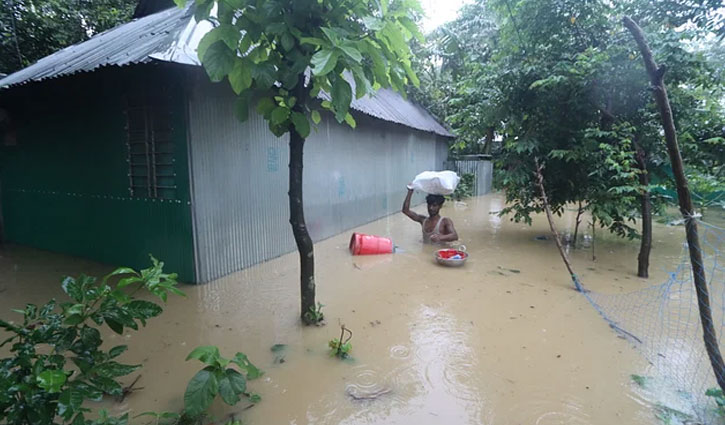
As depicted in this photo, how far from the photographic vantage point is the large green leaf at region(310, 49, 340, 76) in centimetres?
209

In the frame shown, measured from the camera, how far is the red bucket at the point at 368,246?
629 cm

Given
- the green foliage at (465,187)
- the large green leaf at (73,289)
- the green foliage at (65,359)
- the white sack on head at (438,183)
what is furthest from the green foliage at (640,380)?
the green foliage at (465,187)

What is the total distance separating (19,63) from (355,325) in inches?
451

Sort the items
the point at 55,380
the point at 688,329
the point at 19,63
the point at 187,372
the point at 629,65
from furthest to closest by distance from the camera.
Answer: the point at 19,63 < the point at 629,65 < the point at 688,329 < the point at 187,372 < the point at 55,380

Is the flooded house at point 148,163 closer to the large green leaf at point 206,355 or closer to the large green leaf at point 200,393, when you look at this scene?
the large green leaf at point 206,355

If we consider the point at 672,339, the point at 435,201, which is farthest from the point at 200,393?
the point at 435,201

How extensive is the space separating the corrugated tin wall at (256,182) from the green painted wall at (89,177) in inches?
9.6

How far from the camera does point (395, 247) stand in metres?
6.81

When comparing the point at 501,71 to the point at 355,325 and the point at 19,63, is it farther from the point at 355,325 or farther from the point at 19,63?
the point at 19,63

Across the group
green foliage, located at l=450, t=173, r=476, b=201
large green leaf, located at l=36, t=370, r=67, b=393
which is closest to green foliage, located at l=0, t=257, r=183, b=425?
large green leaf, located at l=36, t=370, r=67, b=393

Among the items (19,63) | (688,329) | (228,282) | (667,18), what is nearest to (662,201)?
(667,18)

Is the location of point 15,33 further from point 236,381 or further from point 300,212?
point 236,381

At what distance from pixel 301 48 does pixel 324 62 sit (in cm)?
82

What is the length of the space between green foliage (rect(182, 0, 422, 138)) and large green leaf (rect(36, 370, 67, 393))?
1.79 meters
